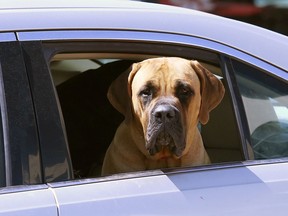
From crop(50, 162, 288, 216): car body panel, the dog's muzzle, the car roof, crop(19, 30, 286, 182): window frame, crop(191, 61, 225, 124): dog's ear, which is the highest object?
the car roof

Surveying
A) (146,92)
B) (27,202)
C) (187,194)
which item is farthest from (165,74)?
(27,202)

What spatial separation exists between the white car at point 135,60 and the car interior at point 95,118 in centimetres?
5

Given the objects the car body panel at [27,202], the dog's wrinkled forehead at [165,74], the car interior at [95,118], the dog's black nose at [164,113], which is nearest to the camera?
the car body panel at [27,202]

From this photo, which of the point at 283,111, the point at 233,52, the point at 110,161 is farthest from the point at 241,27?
the point at 110,161

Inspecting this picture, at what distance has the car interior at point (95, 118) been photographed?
11.1 ft

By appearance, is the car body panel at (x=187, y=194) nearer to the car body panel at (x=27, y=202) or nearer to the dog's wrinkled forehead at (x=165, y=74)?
the car body panel at (x=27, y=202)

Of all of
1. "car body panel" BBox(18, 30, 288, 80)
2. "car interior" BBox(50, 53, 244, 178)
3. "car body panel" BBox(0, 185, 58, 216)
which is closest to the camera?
"car body panel" BBox(0, 185, 58, 216)

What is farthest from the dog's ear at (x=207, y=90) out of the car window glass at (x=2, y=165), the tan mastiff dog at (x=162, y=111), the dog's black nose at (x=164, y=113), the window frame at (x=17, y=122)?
the car window glass at (x=2, y=165)

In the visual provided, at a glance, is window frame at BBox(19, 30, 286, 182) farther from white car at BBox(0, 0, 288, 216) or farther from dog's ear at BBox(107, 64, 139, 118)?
dog's ear at BBox(107, 64, 139, 118)

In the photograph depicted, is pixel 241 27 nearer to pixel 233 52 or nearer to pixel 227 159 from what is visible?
pixel 233 52

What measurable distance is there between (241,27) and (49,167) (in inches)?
36.8

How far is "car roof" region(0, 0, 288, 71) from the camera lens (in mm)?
2809

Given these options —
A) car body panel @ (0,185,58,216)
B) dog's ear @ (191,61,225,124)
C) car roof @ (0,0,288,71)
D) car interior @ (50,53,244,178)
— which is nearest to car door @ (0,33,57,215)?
car body panel @ (0,185,58,216)

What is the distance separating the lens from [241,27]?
3.13 meters
